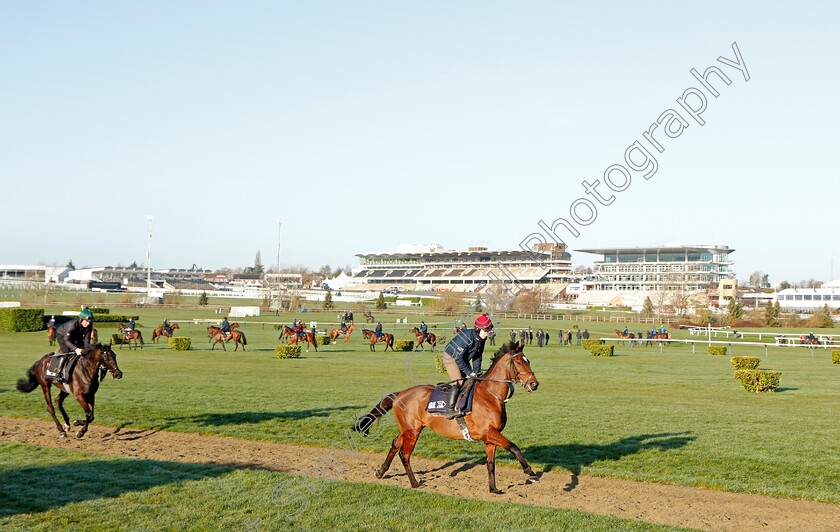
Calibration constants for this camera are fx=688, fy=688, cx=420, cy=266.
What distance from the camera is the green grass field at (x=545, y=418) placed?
10422mm

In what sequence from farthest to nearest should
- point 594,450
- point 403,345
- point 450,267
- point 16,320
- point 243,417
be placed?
point 450,267
point 16,320
point 403,345
point 243,417
point 594,450

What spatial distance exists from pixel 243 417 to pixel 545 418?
7004 millimetres

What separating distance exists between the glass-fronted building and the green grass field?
109222mm

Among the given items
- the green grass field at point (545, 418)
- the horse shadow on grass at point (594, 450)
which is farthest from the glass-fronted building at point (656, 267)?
the horse shadow on grass at point (594, 450)

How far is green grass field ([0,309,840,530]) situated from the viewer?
10.4 metres

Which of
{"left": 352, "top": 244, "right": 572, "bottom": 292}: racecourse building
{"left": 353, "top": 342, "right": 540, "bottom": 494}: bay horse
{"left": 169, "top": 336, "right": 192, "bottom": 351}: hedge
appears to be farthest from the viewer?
{"left": 352, "top": 244, "right": 572, "bottom": 292}: racecourse building

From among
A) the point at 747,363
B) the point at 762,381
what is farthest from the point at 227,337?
the point at 762,381

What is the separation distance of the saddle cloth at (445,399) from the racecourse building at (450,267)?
131 m

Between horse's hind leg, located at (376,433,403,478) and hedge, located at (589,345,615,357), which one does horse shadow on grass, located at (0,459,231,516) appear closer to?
horse's hind leg, located at (376,433,403,478)

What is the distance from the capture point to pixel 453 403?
9820 millimetres

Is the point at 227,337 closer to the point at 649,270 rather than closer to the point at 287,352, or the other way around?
the point at 287,352

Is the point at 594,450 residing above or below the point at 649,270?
below

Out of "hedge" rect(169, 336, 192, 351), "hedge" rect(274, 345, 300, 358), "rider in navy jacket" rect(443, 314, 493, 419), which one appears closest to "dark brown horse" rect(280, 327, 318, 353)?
"hedge" rect(274, 345, 300, 358)

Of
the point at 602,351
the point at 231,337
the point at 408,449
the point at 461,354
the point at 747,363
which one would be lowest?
the point at 602,351
